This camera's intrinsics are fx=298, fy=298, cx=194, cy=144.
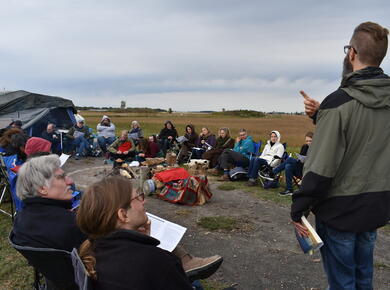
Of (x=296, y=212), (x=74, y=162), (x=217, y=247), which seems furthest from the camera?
(x=74, y=162)

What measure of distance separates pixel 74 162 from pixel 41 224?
848 cm

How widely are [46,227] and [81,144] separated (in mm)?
9544

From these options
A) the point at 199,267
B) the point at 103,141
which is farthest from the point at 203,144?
the point at 199,267

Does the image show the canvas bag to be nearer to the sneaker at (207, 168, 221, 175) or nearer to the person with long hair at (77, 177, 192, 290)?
the sneaker at (207, 168, 221, 175)

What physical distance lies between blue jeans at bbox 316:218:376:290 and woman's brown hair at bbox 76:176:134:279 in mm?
1152

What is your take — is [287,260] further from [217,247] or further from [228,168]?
[228,168]

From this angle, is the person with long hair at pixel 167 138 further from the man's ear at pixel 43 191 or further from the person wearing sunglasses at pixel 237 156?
the man's ear at pixel 43 191

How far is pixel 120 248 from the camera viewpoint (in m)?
1.14

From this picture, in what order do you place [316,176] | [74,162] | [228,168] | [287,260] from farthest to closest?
[74,162] → [228,168] → [287,260] → [316,176]

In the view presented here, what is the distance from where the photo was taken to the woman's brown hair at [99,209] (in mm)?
1269

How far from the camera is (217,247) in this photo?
11.5 ft

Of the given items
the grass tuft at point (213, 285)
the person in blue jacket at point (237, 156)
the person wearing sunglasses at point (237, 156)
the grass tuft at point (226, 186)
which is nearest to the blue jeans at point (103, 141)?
the person wearing sunglasses at point (237, 156)

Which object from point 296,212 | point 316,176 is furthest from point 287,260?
point 316,176

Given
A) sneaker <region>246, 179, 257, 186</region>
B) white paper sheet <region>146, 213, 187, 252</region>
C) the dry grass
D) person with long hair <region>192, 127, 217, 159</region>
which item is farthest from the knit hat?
the dry grass
